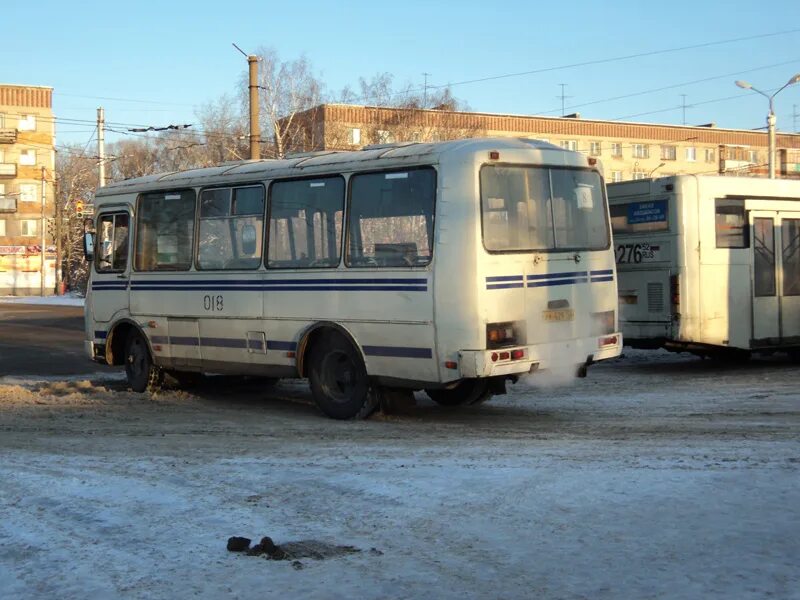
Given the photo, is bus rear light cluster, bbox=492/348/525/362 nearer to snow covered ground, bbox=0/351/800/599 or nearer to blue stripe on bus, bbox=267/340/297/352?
snow covered ground, bbox=0/351/800/599

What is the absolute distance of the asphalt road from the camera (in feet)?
61.2

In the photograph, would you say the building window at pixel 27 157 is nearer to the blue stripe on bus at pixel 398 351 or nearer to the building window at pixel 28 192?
the building window at pixel 28 192

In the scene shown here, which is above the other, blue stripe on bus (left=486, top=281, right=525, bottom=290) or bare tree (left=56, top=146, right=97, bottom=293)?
bare tree (left=56, top=146, right=97, bottom=293)

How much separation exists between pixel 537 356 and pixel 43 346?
16.5 meters

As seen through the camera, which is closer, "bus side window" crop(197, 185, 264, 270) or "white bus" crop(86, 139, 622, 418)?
"white bus" crop(86, 139, 622, 418)

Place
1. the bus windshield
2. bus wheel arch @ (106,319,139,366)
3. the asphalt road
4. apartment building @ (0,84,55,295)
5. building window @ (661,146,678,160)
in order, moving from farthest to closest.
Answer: building window @ (661,146,678,160)
apartment building @ (0,84,55,295)
the asphalt road
bus wheel arch @ (106,319,139,366)
the bus windshield

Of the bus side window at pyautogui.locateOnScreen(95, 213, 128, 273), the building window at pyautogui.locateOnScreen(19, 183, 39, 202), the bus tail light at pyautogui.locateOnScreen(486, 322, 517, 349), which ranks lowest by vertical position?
the bus tail light at pyautogui.locateOnScreen(486, 322, 517, 349)

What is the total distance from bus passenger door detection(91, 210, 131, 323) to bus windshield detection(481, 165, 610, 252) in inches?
237

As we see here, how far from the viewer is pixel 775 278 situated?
633 inches

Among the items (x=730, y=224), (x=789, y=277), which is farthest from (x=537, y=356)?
(x=789, y=277)

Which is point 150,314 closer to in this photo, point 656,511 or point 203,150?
point 656,511

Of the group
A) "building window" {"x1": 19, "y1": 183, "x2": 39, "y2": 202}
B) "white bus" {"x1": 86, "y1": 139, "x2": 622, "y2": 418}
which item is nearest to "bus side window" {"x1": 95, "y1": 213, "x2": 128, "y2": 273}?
"white bus" {"x1": 86, "y1": 139, "x2": 622, "y2": 418}

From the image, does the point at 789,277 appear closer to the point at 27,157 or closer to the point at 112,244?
the point at 112,244

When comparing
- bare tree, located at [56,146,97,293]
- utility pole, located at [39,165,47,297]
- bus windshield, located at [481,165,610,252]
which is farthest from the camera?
bare tree, located at [56,146,97,293]
